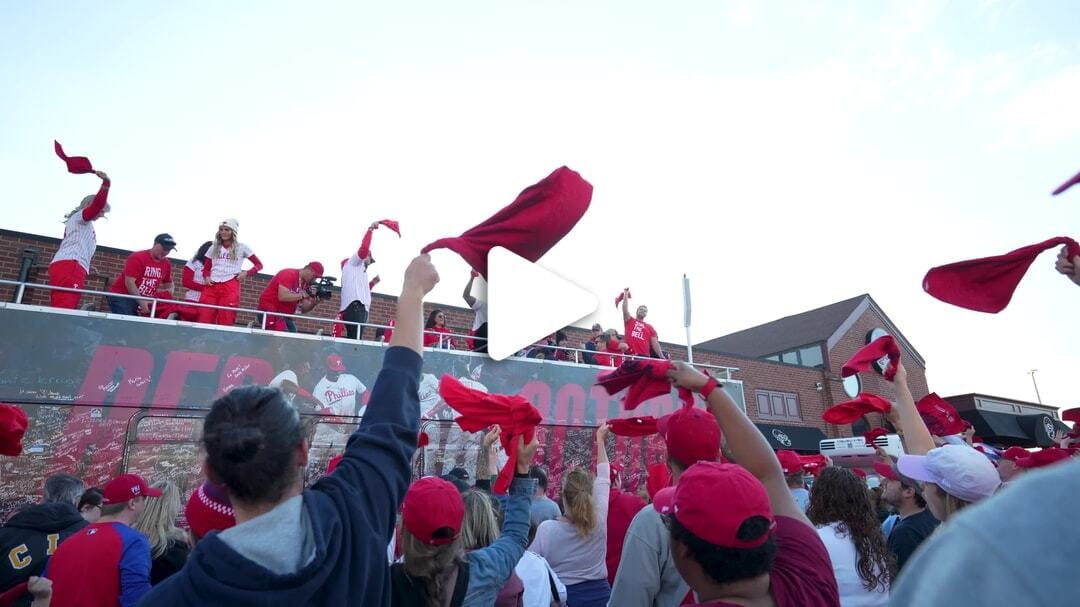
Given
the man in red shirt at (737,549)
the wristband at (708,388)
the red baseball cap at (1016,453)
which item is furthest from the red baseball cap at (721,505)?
the red baseball cap at (1016,453)

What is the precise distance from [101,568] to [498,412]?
222 centimetres

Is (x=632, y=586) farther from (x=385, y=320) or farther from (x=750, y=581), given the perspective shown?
(x=385, y=320)

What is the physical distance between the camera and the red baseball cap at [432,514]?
7.86 feet

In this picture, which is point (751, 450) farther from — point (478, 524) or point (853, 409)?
point (853, 409)

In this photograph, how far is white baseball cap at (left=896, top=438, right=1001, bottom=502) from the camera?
2920 millimetres

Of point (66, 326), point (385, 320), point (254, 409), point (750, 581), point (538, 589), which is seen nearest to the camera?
point (254, 409)

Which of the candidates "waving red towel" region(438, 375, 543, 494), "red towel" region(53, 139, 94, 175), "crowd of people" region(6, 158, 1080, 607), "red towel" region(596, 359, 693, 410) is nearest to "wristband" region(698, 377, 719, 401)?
"crowd of people" region(6, 158, 1080, 607)

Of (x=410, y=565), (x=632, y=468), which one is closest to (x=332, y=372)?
(x=632, y=468)

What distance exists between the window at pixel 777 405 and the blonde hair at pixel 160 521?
20.7 m

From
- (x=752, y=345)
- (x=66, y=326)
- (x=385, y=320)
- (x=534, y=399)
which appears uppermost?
(x=752, y=345)

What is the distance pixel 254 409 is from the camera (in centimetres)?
160

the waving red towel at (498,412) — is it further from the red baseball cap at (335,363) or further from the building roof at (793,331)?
the building roof at (793,331)

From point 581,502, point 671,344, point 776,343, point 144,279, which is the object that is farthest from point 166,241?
point 776,343

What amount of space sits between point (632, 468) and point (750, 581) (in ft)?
37.7
